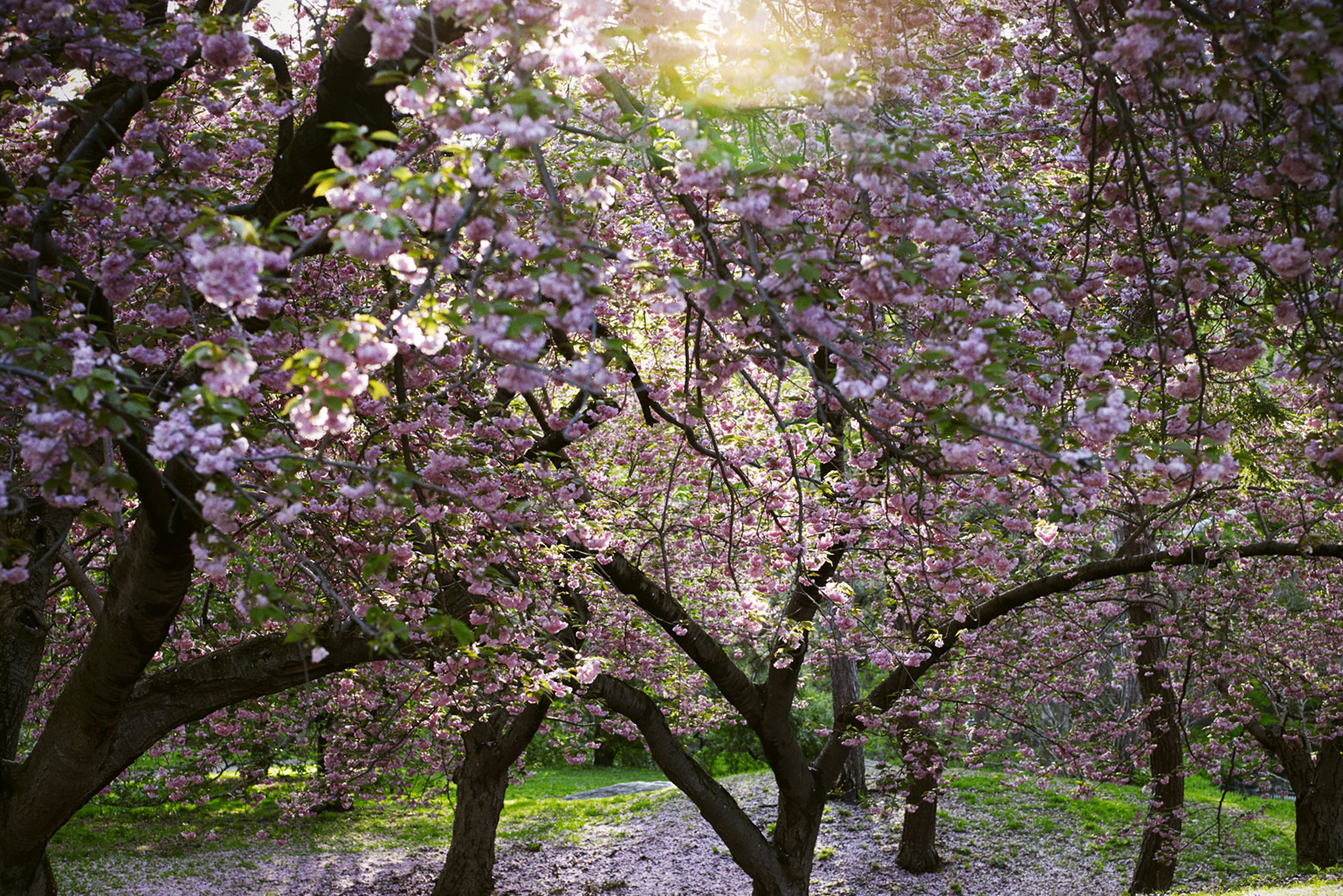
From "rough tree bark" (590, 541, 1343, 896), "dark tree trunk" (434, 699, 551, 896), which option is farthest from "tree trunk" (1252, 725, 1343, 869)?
"dark tree trunk" (434, 699, 551, 896)

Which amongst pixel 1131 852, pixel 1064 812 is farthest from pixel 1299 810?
pixel 1064 812

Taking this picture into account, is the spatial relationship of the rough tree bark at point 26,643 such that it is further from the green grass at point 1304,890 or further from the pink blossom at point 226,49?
the green grass at point 1304,890

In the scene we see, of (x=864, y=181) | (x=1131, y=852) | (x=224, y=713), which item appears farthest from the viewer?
(x=1131, y=852)

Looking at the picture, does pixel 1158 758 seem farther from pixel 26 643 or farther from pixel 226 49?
pixel 226 49

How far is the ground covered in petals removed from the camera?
11016mm

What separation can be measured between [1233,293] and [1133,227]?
20.1 inches

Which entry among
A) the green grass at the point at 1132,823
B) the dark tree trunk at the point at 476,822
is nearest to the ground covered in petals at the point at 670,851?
the green grass at the point at 1132,823

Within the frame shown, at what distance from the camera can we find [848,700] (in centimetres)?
1398

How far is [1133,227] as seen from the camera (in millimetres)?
4172

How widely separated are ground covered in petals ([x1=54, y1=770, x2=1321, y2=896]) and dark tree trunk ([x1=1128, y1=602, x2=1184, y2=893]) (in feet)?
1.06

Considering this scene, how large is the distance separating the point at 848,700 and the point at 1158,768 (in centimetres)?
496

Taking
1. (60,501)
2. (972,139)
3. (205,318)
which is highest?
(972,139)

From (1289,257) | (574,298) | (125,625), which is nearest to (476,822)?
(125,625)

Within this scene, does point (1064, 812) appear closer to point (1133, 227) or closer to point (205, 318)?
point (1133, 227)
